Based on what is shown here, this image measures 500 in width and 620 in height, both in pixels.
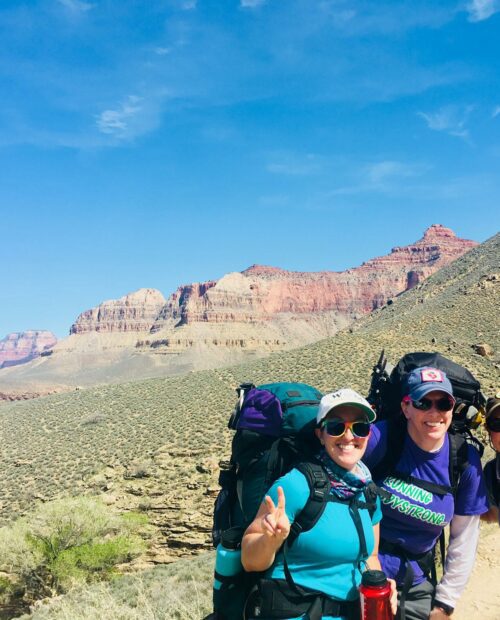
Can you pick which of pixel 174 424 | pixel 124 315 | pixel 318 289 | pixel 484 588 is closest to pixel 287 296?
pixel 318 289

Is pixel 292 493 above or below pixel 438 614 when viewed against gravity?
above

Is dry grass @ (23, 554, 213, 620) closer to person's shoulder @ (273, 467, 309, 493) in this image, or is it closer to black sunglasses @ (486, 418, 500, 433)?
person's shoulder @ (273, 467, 309, 493)

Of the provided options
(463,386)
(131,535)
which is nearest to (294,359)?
(131,535)

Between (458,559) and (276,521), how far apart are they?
1.56 meters

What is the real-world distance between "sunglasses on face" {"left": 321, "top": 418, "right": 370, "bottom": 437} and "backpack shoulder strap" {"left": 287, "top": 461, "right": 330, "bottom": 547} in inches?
9.3

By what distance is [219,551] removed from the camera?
107 inches

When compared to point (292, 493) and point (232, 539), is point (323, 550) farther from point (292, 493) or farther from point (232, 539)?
point (232, 539)

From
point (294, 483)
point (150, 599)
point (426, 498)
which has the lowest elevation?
point (150, 599)

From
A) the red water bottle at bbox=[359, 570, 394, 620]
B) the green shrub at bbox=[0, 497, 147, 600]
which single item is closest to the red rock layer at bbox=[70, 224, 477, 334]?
the green shrub at bbox=[0, 497, 147, 600]

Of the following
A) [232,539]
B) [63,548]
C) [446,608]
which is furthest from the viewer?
[63,548]

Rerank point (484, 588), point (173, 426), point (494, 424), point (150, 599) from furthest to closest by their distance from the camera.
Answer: point (173, 426) → point (150, 599) → point (484, 588) → point (494, 424)

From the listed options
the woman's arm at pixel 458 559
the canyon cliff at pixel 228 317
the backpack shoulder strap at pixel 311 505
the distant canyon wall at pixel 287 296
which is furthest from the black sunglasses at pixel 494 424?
the distant canyon wall at pixel 287 296

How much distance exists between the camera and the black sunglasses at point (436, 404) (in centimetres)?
319

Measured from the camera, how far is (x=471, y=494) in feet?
10.7
